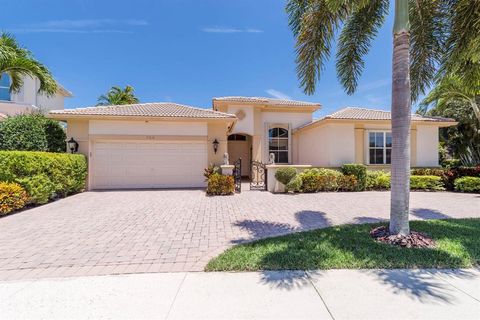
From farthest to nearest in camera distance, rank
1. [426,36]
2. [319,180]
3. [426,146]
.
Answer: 1. [426,146]
2. [319,180]
3. [426,36]

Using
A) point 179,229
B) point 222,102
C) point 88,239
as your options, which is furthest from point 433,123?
point 88,239

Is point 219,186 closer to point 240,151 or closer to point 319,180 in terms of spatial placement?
point 319,180

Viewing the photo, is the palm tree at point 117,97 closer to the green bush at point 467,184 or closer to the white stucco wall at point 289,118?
the white stucco wall at point 289,118

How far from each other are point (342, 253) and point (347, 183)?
30.4 feet

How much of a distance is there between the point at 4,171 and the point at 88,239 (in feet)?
17.0

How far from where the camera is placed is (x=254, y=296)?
320cm

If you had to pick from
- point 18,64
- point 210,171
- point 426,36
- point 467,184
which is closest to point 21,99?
point 18,64

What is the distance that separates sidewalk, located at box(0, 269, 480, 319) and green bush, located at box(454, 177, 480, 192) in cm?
1144

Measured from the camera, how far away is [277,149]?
1905 cm

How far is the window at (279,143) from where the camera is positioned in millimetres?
19016

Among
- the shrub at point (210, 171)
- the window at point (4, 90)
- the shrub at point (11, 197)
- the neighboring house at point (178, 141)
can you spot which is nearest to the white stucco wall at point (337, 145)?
the neighboring house at point (178, 141)

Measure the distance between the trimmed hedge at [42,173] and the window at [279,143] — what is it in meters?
12.9

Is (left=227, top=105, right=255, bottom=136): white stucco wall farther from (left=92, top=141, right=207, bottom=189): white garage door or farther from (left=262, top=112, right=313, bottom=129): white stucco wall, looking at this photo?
(left=92, top=141, right=207, bottom=189): white garage door

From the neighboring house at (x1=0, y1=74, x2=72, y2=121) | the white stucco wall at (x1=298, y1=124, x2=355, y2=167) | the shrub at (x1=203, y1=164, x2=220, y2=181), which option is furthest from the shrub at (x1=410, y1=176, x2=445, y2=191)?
the neighboring house at (x1=0, y1=74, x2=72, y2=121)
